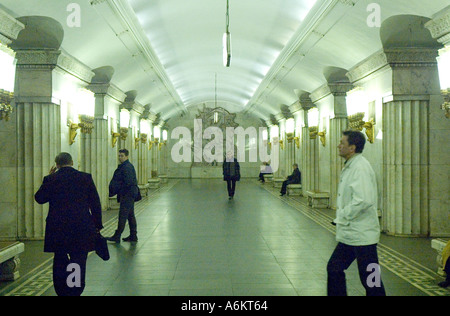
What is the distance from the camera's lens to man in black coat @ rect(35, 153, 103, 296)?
4.29m

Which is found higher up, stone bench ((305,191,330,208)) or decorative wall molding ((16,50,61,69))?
decorative wall molding ((16,50,61,69))

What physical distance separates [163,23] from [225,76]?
1019cm

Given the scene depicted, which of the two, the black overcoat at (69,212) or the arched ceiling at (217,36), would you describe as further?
the arched ceiling at (217,36)

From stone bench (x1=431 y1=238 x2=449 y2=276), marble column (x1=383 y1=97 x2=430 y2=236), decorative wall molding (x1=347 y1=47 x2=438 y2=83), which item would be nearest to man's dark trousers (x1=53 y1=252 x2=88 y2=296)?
stone bench (x1=431 y1=238 x2=449 y2=276)

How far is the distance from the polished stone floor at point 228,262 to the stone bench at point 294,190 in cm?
614

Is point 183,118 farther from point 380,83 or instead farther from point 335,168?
point 380,83

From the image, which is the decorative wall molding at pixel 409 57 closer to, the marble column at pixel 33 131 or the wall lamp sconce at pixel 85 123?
the marble column at pixel 33 131

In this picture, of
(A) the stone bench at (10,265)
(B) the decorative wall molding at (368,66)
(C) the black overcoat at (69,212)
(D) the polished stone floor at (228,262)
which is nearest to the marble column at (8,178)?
(D) the polished stone floor at (228,262)

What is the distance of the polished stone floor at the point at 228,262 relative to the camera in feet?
17.0

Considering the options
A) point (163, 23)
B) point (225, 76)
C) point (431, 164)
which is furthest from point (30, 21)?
point (225, 76)

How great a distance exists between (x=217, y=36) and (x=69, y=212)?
411 inches

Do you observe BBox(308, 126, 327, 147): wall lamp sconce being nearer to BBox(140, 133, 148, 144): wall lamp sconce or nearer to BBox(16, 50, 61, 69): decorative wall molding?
BBox(140, 133, 148, 144): wall lamp sconce

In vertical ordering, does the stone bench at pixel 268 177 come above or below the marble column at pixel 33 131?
below

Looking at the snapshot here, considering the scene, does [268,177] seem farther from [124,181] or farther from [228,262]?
[228,262]
